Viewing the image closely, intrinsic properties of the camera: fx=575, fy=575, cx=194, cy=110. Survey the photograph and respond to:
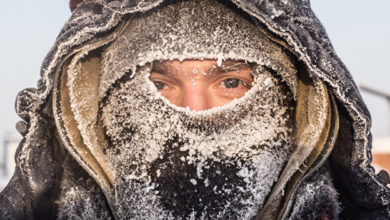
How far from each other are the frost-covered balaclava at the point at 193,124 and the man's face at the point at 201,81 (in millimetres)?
42

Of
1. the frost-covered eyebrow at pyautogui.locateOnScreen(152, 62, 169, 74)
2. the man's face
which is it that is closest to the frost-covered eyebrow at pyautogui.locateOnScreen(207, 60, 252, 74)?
the man's face

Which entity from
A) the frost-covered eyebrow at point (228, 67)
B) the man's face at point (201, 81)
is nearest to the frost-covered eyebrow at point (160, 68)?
the man's face at point (201, 81)

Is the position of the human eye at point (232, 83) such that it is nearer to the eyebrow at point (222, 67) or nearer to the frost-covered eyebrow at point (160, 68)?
the eyebrow at point (222, 67)

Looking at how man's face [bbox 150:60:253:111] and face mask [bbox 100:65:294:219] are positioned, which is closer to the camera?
face mask [bbox 100:65:294:219]

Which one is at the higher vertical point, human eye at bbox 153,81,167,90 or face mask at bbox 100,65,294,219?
human eye at bbox 153,81,167,90

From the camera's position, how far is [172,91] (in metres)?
2.20

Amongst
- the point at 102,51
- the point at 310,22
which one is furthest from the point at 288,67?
the point at 102,51

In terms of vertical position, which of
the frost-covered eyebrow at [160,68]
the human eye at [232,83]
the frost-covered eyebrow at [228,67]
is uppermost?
the frost-covered eyebrow at [228,67]

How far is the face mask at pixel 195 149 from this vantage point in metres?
1.96

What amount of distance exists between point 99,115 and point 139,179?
14.4 inches

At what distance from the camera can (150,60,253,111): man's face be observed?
2135 millimetres

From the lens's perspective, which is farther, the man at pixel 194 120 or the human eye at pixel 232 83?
the human eye at pixel 232 83

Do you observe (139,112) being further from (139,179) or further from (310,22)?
(310,22)

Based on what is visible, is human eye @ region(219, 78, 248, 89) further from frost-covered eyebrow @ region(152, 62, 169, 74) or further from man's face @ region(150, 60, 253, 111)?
frost-covered eyebrow @ region(152, 62, 169, 74)
